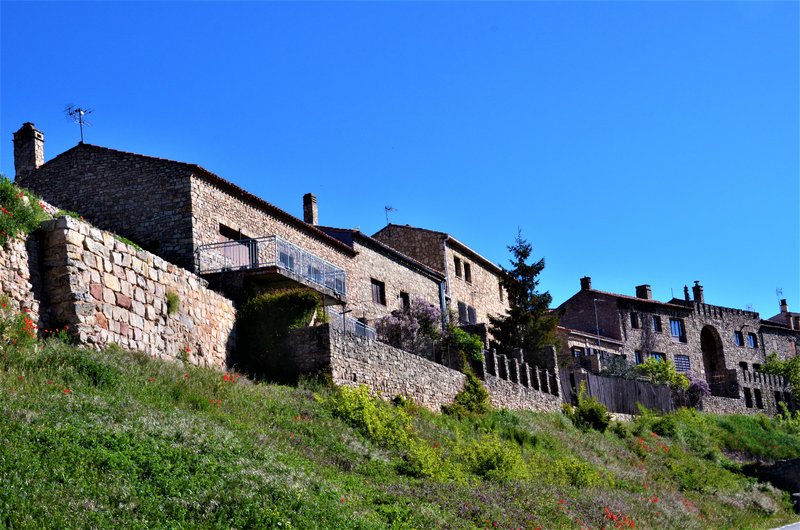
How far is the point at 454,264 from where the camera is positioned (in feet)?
153

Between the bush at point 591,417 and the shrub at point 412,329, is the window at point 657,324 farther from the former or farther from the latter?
the bush at point 591,417

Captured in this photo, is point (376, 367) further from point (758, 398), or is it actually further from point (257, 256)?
point (758, 398)

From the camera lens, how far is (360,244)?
38000 mm

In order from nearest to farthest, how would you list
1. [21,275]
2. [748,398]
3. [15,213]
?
1. [21,275]
2. [15,213]
3. [748,398]

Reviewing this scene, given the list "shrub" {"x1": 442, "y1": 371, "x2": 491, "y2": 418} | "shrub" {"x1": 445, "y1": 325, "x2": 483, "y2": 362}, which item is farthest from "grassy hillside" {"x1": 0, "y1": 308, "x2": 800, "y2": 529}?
"shrub" {"x1": 445, "y1": 325, "x2": 483, "y2": 362}

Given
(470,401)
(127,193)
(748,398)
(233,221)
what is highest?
(127,193)

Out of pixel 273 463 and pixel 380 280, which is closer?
pixel 273 463

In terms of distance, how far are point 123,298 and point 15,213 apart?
112 inches

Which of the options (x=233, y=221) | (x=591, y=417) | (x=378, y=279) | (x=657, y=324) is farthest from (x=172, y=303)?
(x=657, y=324)

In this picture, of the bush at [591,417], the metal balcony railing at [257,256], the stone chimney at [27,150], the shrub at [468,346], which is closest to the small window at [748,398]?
the bush at [591,417]

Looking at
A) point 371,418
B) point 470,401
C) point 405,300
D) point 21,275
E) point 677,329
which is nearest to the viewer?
point 21,275

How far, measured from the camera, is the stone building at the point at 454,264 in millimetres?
45406

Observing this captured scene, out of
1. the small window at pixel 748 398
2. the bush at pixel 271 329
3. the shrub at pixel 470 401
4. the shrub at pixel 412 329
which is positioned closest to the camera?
the bush at pixel 271 329

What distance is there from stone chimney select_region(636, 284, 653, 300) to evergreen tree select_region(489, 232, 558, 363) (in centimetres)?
2091
